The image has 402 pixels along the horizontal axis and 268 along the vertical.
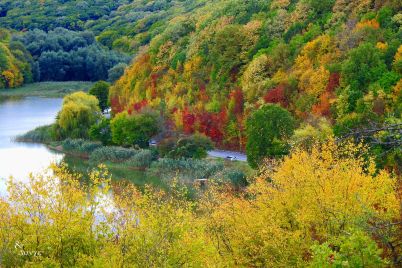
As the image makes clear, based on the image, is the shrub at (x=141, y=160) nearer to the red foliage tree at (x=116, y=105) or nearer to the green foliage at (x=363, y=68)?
the green foliage at (x=363, y=68)

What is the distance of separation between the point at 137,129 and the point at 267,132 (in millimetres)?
15735

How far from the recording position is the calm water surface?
159 ft

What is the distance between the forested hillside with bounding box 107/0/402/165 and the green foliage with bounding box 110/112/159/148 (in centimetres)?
348

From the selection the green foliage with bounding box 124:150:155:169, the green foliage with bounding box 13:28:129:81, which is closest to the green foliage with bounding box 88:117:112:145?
the green foliage with bounding box 124:150:155:169

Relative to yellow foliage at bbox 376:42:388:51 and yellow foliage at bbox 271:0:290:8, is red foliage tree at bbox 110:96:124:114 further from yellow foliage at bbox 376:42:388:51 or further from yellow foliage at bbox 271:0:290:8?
yellow foliage at bbox 376:42:388:51

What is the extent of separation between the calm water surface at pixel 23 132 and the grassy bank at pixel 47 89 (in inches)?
204

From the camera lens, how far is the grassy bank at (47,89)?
324 feet

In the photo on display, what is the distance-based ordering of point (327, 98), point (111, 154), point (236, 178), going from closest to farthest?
1. point (236, 178)
2. point (327, 98)
3. point (111, 154)

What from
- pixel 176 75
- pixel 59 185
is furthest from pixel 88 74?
pixel 59 185

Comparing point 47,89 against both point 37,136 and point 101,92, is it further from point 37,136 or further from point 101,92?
point 37,136

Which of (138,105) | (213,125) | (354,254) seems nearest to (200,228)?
(354,254)

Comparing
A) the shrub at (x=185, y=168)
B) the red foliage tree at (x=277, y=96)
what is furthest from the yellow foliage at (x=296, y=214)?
the red foliage tree at (x=277, y=96)

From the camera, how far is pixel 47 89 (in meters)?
103

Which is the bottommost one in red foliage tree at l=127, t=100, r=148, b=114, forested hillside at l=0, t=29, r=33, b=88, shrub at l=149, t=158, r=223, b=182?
forested hillside at l=0, t=29, r=33, b=88
